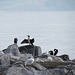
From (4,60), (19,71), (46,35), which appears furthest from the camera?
(46,35)

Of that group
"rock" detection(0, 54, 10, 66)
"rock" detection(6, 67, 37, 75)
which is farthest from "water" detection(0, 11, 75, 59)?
"rock" detection(6, 67, 37, 75)

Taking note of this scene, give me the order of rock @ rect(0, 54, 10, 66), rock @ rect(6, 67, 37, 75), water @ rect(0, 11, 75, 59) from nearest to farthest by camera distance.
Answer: rock @ rect(6, 67, 37, 75), rock @ rect(0, 54, 10, 66), water @ rect(0, 11, 75, 59)

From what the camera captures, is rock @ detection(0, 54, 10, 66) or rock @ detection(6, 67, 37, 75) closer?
rock @ detection(6, 67, 37, 75)

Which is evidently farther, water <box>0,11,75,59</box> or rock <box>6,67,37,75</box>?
water <box>0,11,75,59</box>

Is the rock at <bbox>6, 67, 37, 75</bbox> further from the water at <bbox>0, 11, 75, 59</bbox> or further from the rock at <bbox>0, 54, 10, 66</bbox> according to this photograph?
the water at <bbox>0, 11, 75, 59</bbox>

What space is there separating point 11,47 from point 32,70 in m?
6.50

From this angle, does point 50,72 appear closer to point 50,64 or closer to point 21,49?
point 50,64

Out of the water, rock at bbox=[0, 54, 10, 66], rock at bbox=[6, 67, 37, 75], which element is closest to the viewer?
rock at bbox=[6, 67, 37, 75]

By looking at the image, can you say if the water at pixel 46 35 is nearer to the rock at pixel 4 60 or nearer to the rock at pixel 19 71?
the rock at pixel 4 60

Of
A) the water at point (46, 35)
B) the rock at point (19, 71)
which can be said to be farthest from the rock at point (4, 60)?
the water at point (46, 35)

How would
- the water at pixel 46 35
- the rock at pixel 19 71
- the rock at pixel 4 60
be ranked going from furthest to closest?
the water at pixel 46 35, the rock at pixel 4 60, the rock at pixel 19 71

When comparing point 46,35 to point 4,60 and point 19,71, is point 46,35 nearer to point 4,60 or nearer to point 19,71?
point 4,60

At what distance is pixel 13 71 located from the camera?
7.02 metres

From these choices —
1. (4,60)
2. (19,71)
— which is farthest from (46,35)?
(19,71)
